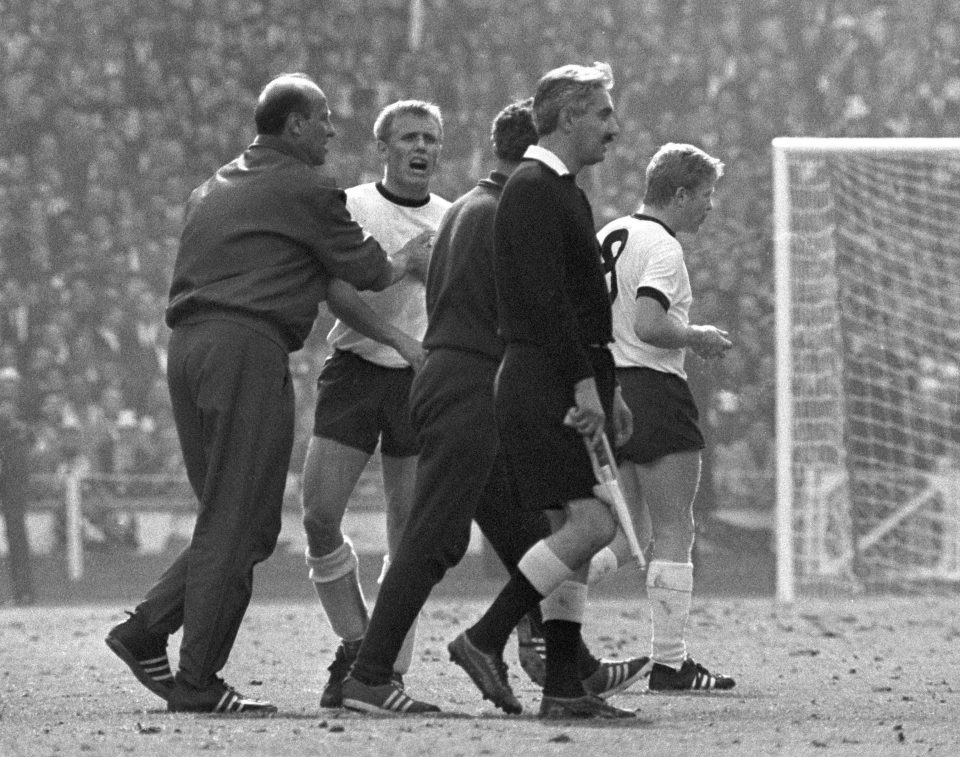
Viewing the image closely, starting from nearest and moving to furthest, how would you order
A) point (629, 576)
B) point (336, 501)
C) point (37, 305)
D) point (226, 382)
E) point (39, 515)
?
point (226, 382), point (336, 501), point (629, 576), point (39, 515), point (37, 305)

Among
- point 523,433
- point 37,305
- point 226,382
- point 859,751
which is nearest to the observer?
point 859,751

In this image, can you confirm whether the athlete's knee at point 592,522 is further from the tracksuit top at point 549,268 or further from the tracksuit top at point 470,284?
the tracksuit top at point 470,284

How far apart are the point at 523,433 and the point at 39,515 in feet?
37.7

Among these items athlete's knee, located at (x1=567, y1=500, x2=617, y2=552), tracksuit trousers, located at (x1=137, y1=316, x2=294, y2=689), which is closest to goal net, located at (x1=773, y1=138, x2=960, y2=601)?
tracksuit trousers, located at (x1=137, y1=316, x2=294, y2=689)

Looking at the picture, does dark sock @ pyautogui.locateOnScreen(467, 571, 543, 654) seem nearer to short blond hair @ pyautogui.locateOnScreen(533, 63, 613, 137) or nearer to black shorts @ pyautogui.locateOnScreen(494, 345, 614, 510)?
black shorts @ pyautogui.locateOnScreen(494, 345, 614, 510)

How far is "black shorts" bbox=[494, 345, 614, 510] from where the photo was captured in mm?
5535

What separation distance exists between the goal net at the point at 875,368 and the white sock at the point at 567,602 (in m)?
8.18

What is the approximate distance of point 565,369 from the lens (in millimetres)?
5504

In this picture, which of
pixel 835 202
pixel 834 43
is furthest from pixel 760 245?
pixel 834 43

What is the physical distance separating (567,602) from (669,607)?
4.68ft

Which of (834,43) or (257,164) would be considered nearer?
(257,164)

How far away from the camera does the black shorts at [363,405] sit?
6.55 metres

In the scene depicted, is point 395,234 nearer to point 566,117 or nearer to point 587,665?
point 566,117

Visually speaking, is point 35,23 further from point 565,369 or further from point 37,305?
point 565,369
